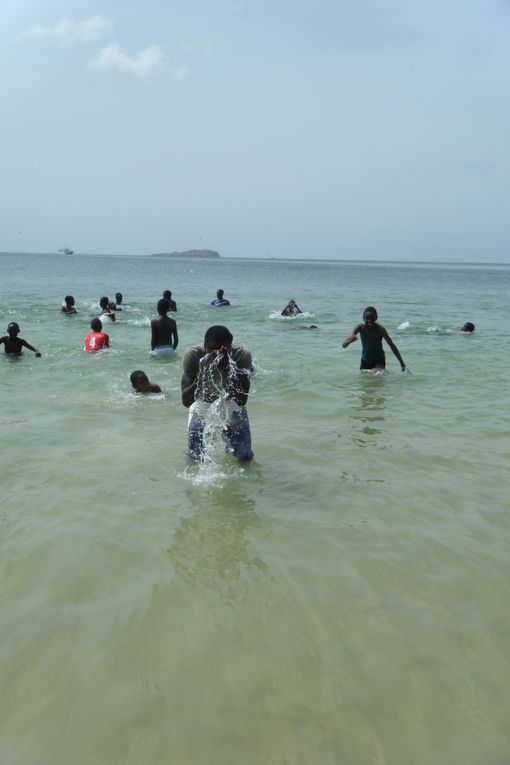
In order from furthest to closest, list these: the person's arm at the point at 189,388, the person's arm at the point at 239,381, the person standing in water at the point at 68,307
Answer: the person standing in water at the point at 68,307
the person's arm at the point at 189,388
the person's arm at the point at 239,381

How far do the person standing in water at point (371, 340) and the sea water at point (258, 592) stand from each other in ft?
8.23

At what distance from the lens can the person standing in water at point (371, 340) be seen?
1018cm

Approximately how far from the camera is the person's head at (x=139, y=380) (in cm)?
884

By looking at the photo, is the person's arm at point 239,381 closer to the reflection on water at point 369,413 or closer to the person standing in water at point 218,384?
the person standing in water at point 218,384

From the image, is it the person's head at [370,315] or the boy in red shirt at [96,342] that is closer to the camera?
the person's head at [370,315]

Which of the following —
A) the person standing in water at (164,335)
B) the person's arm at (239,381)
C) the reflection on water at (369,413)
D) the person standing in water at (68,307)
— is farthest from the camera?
the person standing in water at (68,307)

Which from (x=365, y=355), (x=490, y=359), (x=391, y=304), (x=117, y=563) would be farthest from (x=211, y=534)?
(x=391, y=304)

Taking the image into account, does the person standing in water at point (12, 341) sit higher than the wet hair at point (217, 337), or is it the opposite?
the wet hair at point (217, 337)

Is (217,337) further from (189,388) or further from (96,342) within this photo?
(96,342)

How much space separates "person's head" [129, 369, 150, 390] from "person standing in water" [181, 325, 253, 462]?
3.35 metres

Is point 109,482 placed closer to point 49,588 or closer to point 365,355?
point 49,588

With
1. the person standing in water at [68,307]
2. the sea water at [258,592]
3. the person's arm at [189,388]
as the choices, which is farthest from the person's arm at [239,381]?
the person standing in water at [68,307]

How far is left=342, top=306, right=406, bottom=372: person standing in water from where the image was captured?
10.2m

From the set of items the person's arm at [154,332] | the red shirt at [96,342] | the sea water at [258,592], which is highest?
the person's arm at [154,332]
